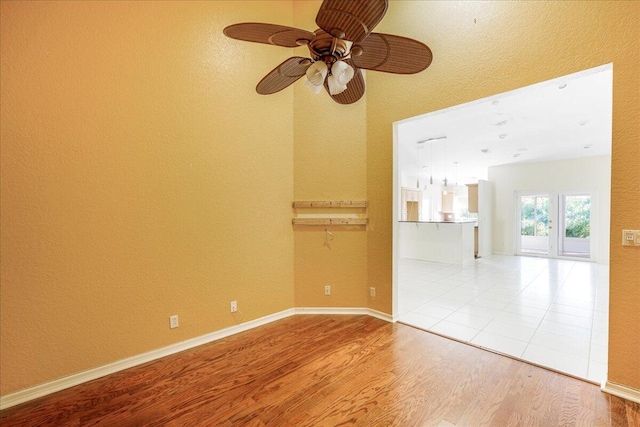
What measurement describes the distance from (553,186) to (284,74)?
29.8 feet

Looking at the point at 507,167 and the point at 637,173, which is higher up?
the point at 507,167

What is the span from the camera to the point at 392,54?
1545 millimetres

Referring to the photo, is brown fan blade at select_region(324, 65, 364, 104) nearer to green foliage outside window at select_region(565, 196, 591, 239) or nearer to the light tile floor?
the light tile floor

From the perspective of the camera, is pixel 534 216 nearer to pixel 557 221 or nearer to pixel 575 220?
pixel 557 221

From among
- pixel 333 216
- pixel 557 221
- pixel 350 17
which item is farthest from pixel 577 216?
pixel 350 17

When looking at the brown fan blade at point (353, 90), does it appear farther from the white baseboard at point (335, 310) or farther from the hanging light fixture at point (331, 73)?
the white baseboard at point (335, 310)

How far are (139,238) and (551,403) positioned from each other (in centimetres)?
338

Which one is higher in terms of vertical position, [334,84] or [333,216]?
[334,84]

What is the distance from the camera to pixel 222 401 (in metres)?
1.92

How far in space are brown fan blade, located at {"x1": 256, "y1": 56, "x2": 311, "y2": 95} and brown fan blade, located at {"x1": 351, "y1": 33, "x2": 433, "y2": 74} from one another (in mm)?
337

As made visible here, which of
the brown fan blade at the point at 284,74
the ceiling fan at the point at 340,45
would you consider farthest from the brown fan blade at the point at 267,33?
the brown fan blade at the point at 284,74

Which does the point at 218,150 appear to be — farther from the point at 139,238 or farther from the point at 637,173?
the point at 637,173

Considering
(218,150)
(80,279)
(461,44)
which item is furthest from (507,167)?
(80,279)

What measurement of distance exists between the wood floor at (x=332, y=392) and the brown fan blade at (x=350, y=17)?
2204mm
